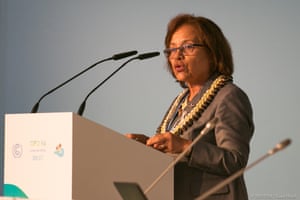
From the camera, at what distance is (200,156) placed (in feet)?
7.41

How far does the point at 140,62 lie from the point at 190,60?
45.6 inches

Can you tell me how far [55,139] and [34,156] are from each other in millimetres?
82

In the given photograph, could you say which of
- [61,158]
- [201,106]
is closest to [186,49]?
[201,106]

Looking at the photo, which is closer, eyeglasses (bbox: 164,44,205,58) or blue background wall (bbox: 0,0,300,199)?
eyeglasses (bbox: 164,44,205,58)

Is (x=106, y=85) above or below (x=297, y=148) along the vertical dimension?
above

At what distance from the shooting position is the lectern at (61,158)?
5.75ft

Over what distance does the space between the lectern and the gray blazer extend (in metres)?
0.38

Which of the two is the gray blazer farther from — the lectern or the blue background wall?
the blue background wall

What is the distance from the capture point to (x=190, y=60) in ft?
8.45

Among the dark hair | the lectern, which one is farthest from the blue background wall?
the lectern

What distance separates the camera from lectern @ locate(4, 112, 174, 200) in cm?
175

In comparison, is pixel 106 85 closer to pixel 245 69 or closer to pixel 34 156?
pixel 245 69

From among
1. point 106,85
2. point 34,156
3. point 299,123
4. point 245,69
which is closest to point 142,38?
point 106,85

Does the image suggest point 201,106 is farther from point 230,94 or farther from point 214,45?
point 214,45
